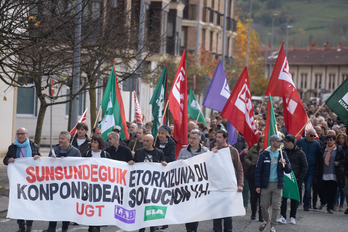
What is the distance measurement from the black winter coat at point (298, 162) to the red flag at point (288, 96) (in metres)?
0.91

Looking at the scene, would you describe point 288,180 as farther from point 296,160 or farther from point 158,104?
point 158,104

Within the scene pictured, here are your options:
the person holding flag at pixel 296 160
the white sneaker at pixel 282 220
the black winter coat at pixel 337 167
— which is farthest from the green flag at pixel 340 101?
the white sneaker at pixel 282 220

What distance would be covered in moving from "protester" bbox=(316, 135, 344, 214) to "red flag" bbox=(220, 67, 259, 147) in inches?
81.5

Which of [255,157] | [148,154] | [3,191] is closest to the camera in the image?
[148,154]

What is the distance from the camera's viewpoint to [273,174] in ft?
31.4

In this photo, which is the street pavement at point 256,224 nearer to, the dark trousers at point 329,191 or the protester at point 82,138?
the dark trousers at point 329,191

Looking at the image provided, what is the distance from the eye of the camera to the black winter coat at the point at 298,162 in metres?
10.9

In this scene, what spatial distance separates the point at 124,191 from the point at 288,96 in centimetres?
508

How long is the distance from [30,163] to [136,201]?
1764 millimetres

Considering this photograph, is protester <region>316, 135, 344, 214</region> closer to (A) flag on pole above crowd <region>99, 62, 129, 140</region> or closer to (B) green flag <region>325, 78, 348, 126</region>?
(B) green flag <region>325, 78, 348, 126</region>

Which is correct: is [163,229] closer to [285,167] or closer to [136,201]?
[136,201]

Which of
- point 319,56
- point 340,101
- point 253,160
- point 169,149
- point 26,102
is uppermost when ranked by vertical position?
point 319,56

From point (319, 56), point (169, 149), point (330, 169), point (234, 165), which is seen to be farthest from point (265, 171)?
point (319, 56)

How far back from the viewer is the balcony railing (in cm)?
4747
